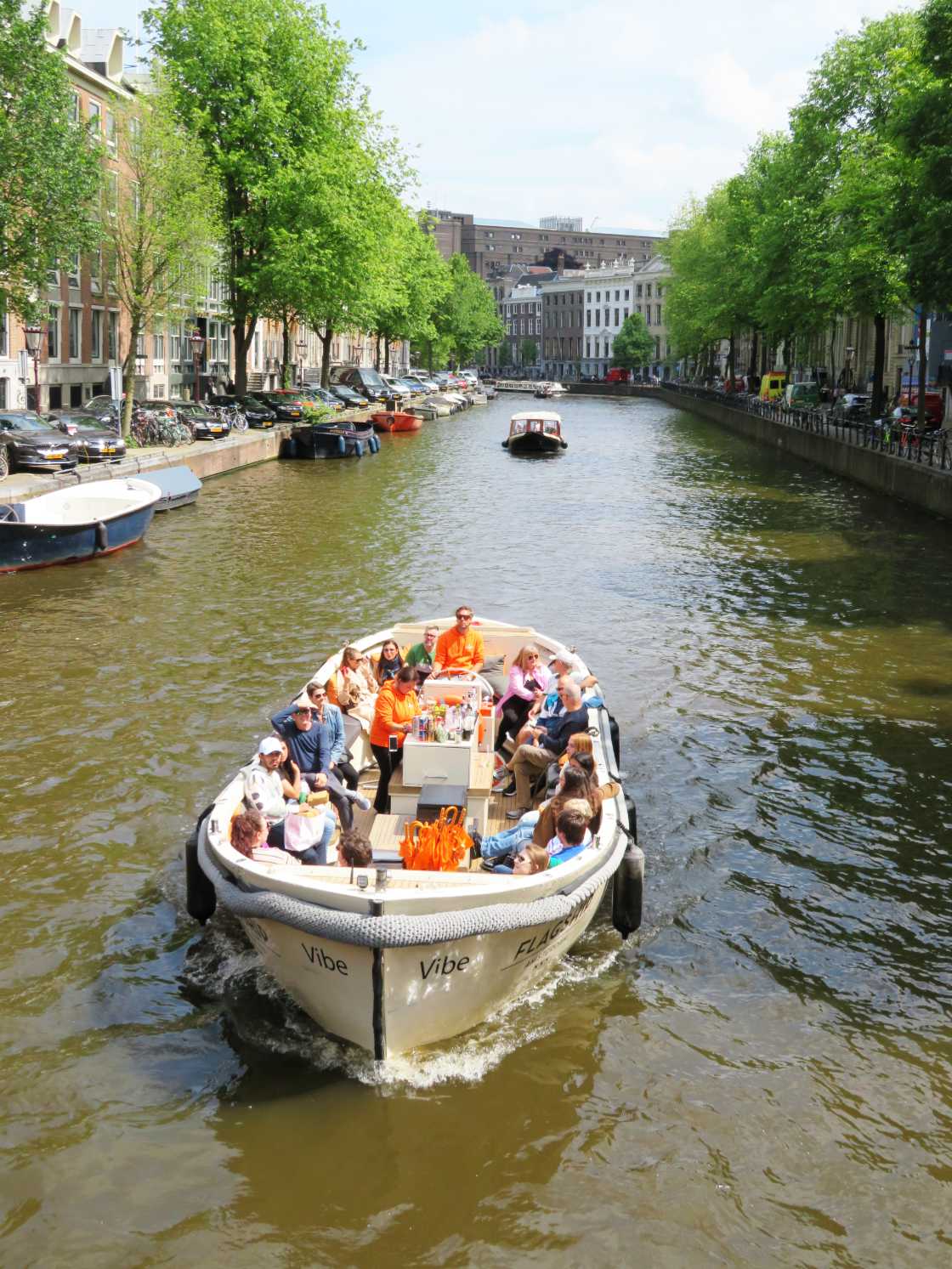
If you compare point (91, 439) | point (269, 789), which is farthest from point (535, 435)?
point (269, 789)

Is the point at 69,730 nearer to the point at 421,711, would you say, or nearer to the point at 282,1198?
the point at 421,711

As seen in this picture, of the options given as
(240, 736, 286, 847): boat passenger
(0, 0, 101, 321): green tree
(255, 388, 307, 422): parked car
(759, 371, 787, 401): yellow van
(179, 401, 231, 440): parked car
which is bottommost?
(240, 736, 286, 847): boat passenger

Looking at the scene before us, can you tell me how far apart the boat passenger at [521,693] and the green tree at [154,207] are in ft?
97.6

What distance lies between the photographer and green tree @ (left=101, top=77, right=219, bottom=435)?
136 feet

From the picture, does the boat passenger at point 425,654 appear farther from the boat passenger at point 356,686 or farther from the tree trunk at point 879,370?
the tree trunk at point 879,370

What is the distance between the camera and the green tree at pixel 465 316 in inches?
4904

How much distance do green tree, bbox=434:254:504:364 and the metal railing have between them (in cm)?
5691

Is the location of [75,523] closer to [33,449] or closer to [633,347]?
[33,449]

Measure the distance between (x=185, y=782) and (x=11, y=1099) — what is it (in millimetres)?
5683

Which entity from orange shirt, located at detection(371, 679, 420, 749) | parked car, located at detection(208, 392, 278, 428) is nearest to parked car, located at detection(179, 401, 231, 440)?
parked car, located at detection(208, 392, 278, 428)

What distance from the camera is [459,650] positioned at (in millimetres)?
14461

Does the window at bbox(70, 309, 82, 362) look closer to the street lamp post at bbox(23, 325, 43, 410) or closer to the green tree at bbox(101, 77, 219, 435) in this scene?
the street lamp post at bbox(23, 325, 43, 410)

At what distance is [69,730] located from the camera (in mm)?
15531

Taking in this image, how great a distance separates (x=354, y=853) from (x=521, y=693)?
4691 millimetres
